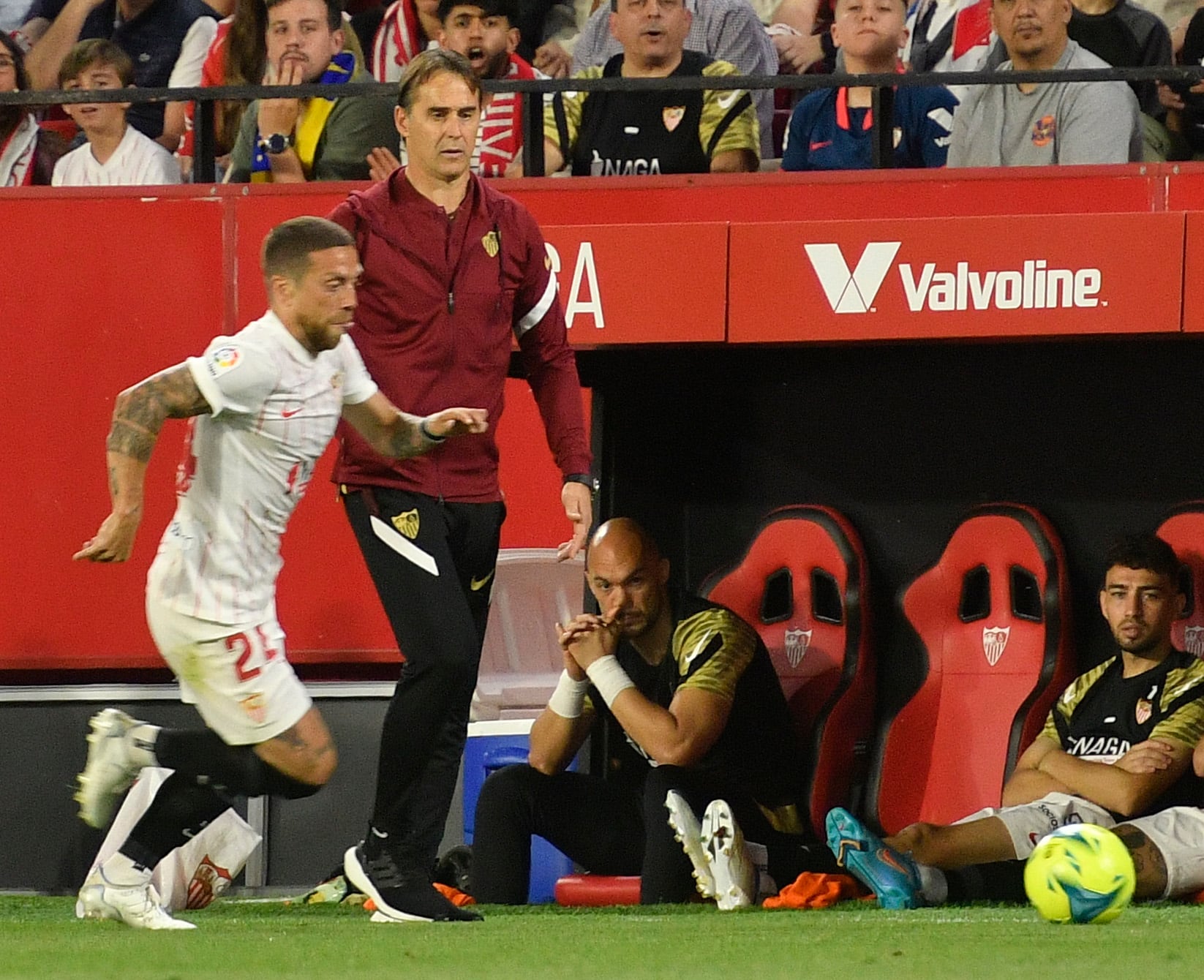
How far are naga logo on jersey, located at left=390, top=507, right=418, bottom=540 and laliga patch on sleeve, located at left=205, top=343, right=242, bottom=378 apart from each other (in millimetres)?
596

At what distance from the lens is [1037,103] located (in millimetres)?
8602

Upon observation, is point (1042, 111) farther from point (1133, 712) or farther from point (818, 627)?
point (1133, 712)

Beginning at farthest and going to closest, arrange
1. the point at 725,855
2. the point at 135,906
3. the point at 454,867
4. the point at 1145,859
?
the point at 454,867, the point at 725,855, the point at 1145,859, the point at 135,906

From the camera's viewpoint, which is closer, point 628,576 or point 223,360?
point 223,360

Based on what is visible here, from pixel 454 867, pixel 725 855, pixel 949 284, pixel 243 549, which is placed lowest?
pixel 454 867

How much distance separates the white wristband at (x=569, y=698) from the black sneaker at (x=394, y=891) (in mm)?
1500

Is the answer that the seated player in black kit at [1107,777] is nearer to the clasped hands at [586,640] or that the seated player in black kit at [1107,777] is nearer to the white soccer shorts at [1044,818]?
the white soccer shorts at [1044,818]

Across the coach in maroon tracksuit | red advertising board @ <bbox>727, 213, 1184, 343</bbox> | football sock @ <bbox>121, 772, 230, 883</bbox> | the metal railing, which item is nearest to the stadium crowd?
the metal railing

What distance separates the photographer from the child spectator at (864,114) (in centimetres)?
882

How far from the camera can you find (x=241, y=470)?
17.5ft

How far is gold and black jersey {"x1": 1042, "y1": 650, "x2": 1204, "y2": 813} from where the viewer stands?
662cm

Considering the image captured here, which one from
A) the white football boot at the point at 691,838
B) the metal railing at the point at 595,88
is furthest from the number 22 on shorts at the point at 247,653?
the metal railing at the point at 595,88

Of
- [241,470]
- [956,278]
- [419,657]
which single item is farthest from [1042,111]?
[241,470]

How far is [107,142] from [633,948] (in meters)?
6.04
